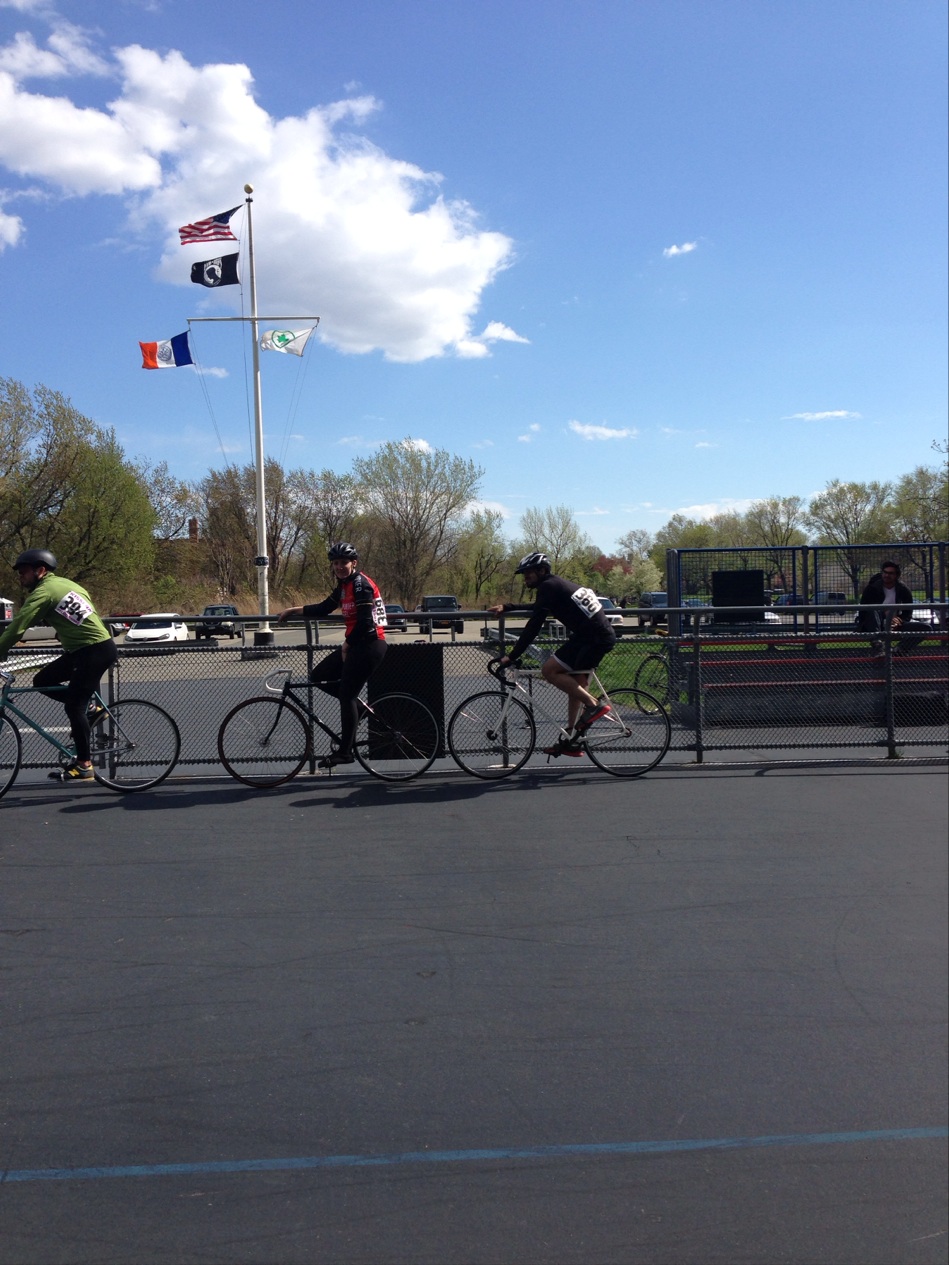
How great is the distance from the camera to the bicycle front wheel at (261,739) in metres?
8.92

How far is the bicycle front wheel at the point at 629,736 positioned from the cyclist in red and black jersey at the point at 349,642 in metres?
2.13

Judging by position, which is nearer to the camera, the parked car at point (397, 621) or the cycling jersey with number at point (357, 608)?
the cycling jersey with number at point (357, 608)

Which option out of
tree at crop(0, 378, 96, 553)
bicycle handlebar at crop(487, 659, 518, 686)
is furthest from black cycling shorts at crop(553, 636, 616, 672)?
tree at crop(0, 378, 96, 553)

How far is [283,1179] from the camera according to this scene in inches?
129

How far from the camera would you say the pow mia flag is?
34.0 m

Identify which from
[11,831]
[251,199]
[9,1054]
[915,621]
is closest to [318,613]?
[11,831]

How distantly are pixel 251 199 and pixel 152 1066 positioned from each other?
124 ft

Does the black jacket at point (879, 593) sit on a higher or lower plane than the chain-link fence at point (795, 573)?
lower

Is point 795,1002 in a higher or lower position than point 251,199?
lower

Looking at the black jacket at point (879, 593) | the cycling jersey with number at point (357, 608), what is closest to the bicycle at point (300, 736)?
the cycling jersey with number at point (357, 608)

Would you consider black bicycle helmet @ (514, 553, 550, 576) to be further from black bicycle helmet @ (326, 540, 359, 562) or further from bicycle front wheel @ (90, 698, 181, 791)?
bicycle front wheel @ (90, 698, 181, 791)

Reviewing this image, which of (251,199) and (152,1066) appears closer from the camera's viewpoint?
(152,1066)

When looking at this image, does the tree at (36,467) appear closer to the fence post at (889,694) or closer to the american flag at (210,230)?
the american flag at (210,230)

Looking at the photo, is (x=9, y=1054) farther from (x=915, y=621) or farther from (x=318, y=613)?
(x=915, y=621)
